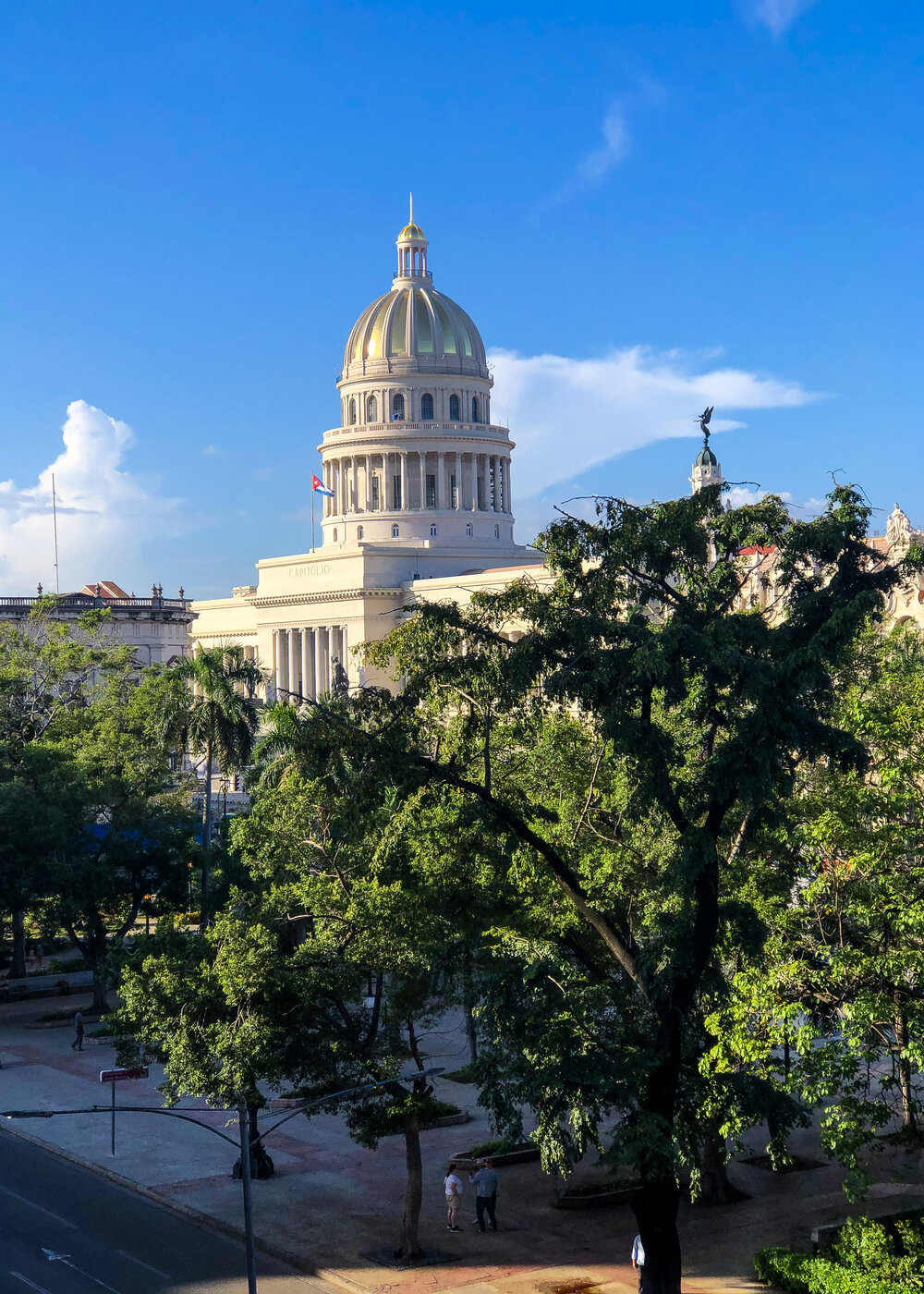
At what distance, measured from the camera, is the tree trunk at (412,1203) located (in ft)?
97.1

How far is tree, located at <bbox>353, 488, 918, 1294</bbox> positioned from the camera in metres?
24.4

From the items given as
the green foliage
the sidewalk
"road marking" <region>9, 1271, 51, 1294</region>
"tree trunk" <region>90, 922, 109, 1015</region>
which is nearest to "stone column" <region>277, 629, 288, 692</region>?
"tree trunk" <region>90, 922, 109, 1015</region>

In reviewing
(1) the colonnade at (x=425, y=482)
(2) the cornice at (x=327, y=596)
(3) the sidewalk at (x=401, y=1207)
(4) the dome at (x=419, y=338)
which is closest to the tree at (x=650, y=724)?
(3) the sidewalk at (x=401, y=1207)

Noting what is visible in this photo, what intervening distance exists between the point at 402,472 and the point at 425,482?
2.34m

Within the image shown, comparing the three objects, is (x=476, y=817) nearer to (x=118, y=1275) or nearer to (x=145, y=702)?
(x=118, y=1275)

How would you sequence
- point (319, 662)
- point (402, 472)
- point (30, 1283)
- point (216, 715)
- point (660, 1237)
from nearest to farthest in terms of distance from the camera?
point (660, 1237) → point (30, 1283) → point (216, 715) → point (319, 662) → point (402, 472)

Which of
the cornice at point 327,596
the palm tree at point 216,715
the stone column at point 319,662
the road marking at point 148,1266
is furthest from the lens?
the stone column at point 319,662

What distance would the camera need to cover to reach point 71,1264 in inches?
1148

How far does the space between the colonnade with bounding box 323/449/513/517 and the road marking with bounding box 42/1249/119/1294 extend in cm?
11629

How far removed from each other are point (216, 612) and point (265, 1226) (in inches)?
4871

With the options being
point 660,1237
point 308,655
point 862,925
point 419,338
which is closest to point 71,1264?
point 660,1237

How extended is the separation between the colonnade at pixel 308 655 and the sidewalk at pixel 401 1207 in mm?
88800

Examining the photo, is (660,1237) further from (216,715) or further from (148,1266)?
(216,715)

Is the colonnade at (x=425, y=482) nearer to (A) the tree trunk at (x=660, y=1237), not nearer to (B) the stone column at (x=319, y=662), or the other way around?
(B) the stone column at (x=319, y=662)
